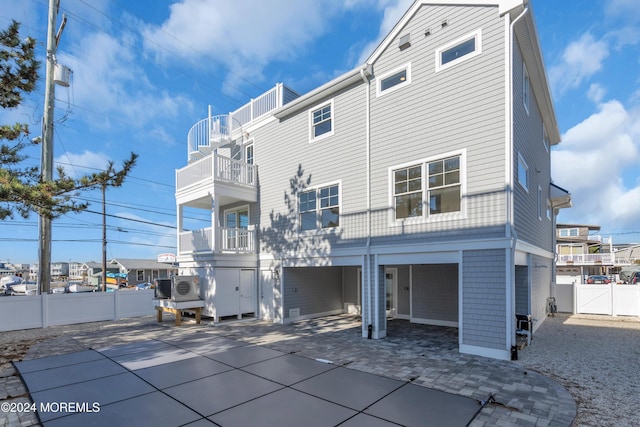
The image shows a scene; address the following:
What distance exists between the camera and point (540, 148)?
1137 cm

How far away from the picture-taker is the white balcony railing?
11620mm

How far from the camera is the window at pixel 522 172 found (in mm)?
7701

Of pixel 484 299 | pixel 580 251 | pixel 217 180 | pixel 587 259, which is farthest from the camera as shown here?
pixel 580 251

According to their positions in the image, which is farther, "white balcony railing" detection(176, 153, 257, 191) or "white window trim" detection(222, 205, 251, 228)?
"white window trim" detection(222, 205, 251, 228)

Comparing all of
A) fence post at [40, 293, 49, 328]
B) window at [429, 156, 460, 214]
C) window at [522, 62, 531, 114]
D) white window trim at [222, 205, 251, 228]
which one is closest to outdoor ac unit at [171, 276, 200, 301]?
white window trim at [222, 205, 251, 228]

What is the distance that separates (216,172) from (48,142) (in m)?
5.88

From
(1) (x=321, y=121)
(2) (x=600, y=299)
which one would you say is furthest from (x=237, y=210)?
(2) (x=600, y=299)

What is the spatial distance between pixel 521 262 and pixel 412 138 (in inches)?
162

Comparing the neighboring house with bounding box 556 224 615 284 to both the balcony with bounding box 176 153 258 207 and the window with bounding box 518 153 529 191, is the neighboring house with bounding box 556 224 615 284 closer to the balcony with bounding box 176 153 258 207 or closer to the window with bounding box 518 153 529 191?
the window with bounding box 518 153 529 191

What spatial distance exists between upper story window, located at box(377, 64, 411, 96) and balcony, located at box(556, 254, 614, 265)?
108 ft

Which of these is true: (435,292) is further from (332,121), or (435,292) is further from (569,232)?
(569,232)

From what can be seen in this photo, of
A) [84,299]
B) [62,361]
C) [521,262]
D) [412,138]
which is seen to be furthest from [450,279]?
[84,299]

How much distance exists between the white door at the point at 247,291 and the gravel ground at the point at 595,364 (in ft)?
29.2

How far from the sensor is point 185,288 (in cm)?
1119
